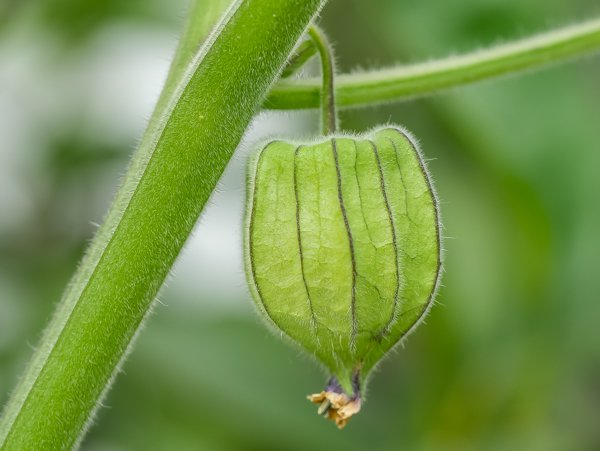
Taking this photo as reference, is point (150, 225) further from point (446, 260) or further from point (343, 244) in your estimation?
point (446, 260)

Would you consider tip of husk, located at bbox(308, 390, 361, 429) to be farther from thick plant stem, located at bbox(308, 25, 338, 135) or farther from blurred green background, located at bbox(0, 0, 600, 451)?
blurred green background, located at bbox(0, 0, 600, 451)

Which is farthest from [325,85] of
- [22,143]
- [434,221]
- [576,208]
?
[22,143]

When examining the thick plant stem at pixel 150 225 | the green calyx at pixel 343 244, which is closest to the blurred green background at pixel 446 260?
the green calyx at pixel 343 244

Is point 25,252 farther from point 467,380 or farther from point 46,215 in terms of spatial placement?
point 467,380

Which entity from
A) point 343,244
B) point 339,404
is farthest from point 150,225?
point 339,404

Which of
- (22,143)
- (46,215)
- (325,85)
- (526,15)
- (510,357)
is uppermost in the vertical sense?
(526,15)

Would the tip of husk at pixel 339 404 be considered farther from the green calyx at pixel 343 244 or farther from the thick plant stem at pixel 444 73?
the thick plant stem at pixel 444 73
